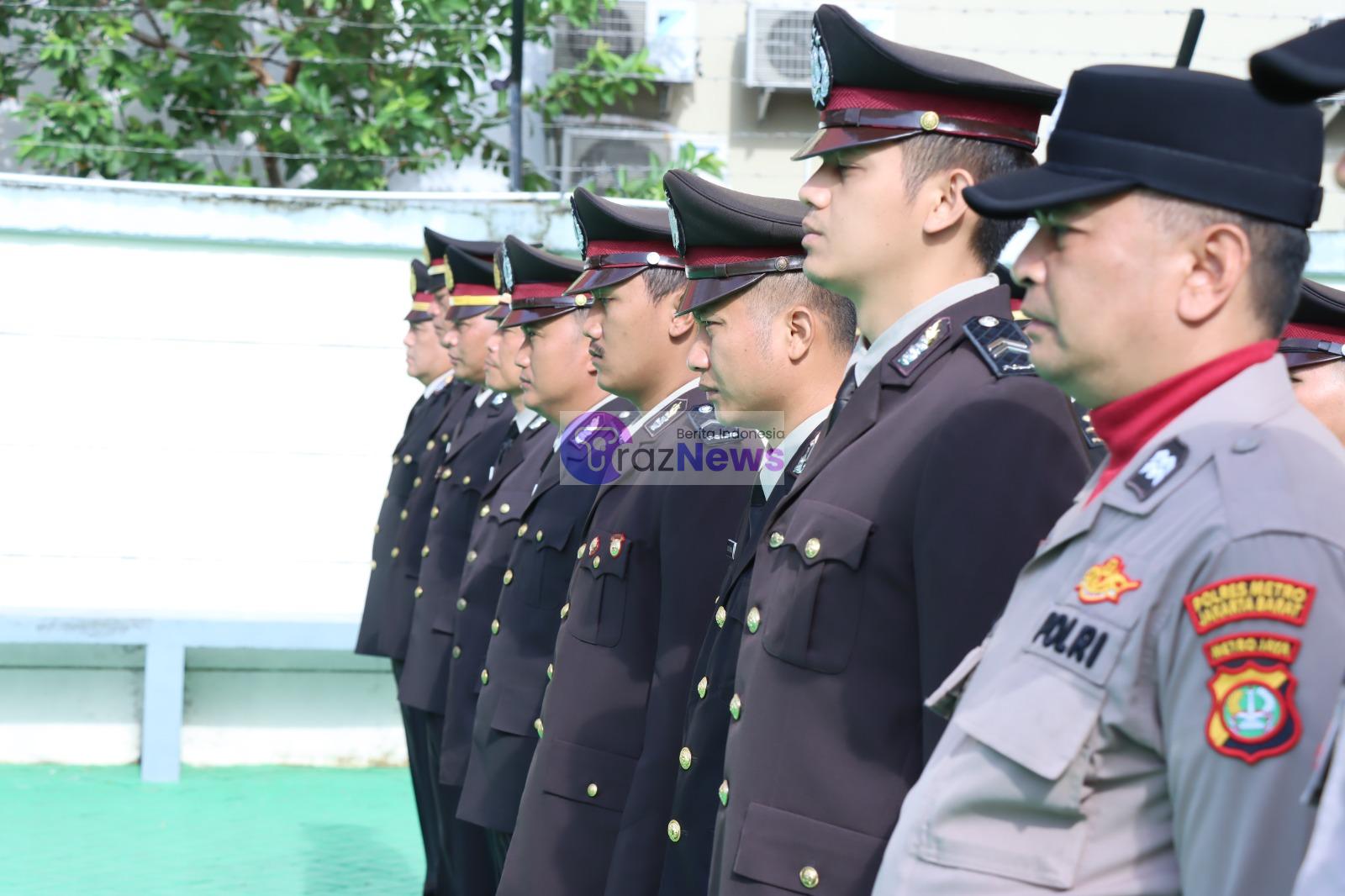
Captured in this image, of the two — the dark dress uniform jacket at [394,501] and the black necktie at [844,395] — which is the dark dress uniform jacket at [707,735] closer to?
the black necktie at [844,395]

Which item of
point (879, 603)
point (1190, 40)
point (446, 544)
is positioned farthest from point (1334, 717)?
point (446, 544)

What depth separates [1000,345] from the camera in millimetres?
1972

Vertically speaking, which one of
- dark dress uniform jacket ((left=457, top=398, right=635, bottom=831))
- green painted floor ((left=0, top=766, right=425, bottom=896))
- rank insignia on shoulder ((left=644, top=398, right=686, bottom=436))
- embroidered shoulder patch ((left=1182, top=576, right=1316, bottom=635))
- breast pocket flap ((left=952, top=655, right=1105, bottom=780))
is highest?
embroidered shoulder patch ((left=1182, top=576, right=1316, bottom=635))

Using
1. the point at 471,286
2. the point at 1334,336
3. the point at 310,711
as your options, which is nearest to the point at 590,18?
the point at 471,286

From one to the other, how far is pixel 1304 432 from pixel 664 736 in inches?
55.6

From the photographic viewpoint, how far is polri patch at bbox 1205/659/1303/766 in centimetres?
122

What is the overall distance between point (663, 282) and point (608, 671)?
88 cm

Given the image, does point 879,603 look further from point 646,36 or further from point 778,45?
point 646,36

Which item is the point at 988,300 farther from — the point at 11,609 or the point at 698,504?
the point at 11,609

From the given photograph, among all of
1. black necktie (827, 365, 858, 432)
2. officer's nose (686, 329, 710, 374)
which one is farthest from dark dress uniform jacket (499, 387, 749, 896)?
black necktie (827, 365, 858, 432)

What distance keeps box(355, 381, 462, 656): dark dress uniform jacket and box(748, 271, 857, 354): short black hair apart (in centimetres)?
349

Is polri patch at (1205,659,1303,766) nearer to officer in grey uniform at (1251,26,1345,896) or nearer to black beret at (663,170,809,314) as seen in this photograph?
officer in grey uniform at (1251,26,1345,896)

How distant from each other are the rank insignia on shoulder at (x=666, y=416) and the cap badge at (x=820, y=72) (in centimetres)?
92

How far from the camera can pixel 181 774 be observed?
669 centimetres
